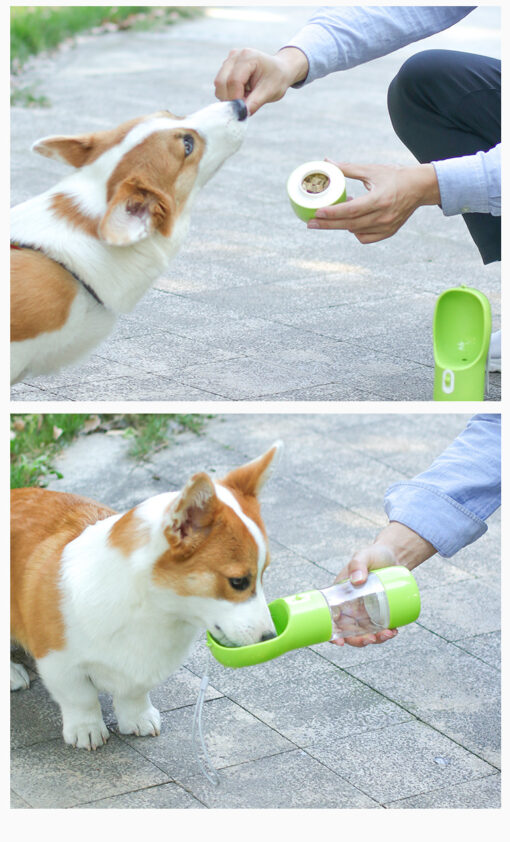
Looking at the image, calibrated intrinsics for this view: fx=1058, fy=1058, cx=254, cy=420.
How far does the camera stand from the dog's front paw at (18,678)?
8.50 feet

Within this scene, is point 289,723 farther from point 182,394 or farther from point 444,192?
point 444,192

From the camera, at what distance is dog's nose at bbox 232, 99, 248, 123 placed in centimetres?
234

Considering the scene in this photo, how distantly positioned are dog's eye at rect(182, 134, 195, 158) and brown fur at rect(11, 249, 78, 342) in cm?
37

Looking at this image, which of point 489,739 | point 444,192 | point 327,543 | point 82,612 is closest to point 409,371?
point 327,543

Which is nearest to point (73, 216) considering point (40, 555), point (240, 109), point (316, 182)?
point (240, 109)

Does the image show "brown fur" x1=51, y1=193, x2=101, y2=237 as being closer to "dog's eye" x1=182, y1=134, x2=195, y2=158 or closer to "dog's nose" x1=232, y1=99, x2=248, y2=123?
"dog's eye" x1=182, y1=134, x2=195, y2=158

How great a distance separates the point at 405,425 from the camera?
4.31 metres

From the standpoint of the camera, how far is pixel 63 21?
9.48 metres

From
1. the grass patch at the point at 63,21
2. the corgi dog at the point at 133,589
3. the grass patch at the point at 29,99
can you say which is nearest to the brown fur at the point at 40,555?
the corgi dog at the point at 133,589

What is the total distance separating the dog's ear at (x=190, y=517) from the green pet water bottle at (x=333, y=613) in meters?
0.23

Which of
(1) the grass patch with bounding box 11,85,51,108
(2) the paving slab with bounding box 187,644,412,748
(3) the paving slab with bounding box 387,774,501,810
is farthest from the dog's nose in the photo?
(1) the grass patch with bounding box 11,85,51,108

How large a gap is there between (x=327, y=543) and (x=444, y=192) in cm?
137

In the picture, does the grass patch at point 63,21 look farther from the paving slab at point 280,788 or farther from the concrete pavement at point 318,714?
the paving slab at point 280,788

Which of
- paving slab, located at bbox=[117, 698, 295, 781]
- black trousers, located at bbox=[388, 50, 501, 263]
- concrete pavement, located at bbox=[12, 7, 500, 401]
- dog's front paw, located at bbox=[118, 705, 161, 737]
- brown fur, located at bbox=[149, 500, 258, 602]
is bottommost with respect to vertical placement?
paving slab, located at bbox=[117, 698, 295, 781]
